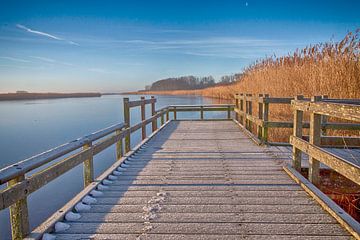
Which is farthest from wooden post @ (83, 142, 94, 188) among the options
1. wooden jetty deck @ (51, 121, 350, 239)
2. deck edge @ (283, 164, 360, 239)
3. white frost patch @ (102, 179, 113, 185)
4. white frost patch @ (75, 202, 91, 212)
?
deck edge @ (283, 164, 360, 239)

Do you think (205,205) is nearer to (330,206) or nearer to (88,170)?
(330,206)

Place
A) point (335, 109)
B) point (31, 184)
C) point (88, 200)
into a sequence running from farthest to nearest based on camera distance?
point (88, 200), point (335, 109), point (31, 184)

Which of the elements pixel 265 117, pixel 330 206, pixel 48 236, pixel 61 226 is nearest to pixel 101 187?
pixel 61 226

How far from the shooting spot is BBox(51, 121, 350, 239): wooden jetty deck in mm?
2457

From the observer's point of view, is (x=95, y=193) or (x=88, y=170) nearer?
(x=95, y=193)

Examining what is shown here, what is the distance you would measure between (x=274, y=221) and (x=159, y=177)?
190 centimetres

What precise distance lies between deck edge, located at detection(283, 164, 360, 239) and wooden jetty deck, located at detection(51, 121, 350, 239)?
51mm

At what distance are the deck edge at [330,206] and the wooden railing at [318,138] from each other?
177 mm

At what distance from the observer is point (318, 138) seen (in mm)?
3387

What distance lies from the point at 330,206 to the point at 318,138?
911mm

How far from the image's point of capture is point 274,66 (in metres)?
11.6

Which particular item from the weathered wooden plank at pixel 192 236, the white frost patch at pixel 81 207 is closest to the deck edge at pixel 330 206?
the weathered wooden plank at pixel 192 236

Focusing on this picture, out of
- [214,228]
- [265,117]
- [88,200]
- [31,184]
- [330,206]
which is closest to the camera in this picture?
[31,184]

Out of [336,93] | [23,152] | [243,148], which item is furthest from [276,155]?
[23,152]
